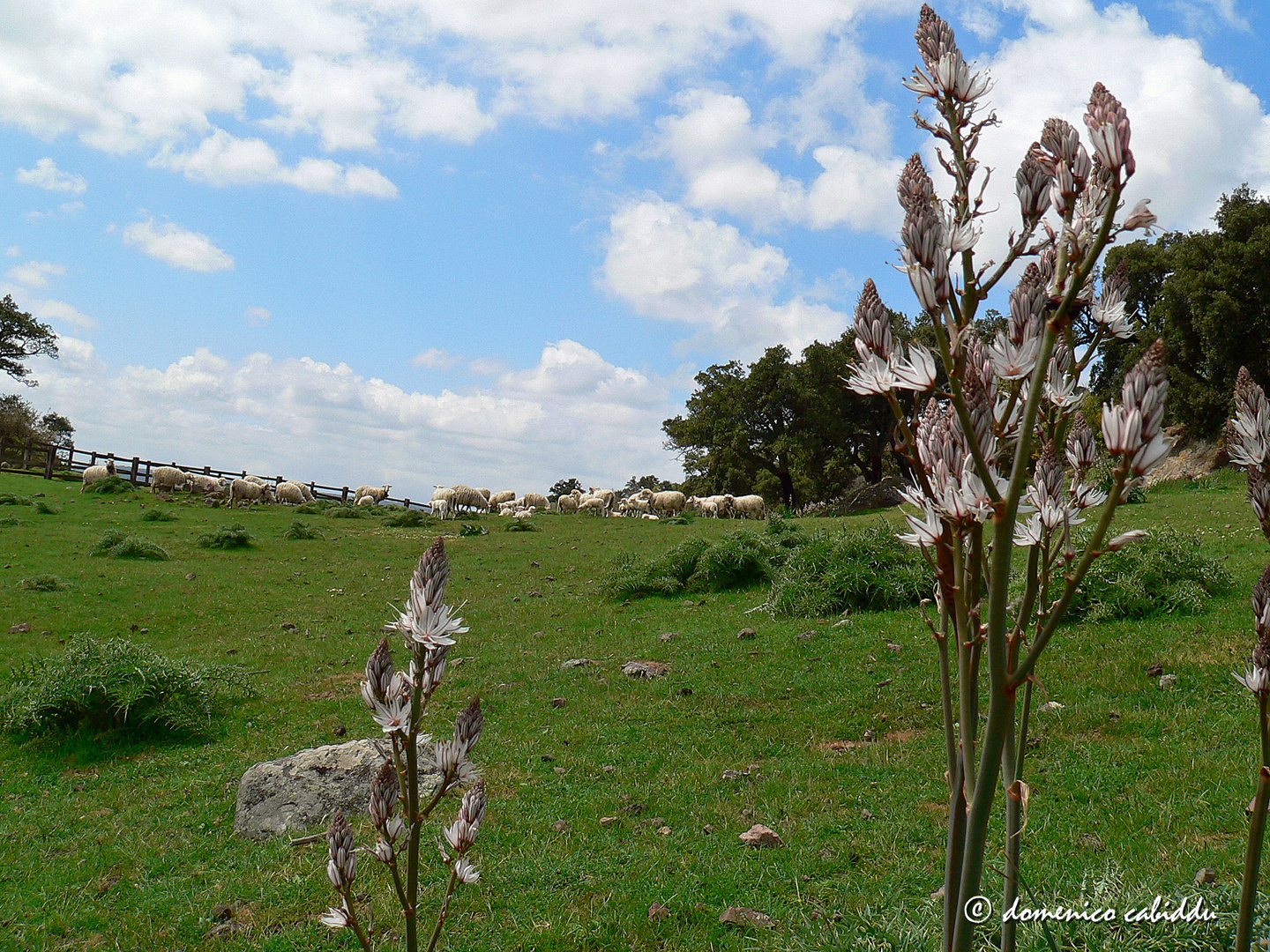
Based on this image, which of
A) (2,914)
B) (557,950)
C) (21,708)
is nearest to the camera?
(557,950)

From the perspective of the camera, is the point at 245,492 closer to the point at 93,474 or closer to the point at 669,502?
the point at 93,474

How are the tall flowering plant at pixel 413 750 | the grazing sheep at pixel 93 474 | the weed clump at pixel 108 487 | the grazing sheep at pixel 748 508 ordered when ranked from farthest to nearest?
the grazing sheep at pixel 748 508 → the grazing sheep at pixel 93 474 → the weed clump at pixel 108 487 → the tall flowering plant at pixel 413 750

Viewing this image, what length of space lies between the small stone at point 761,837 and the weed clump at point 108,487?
37.0 metres

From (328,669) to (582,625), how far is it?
4.14m

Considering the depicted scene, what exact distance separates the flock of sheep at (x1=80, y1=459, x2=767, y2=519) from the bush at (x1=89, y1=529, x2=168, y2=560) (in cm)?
1492

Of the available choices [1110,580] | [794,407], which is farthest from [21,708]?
[794,407]

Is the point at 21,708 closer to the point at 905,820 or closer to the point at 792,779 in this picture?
the point at 792,779

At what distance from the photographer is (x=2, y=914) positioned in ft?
17.9

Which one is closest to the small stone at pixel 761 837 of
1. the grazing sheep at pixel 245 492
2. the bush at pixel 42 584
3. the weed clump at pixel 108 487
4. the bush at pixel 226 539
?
the bush at pixel 42 584

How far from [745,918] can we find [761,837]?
1.07 meters

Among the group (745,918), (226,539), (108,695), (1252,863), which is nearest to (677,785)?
(745,918)

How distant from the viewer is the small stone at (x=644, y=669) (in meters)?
10.5

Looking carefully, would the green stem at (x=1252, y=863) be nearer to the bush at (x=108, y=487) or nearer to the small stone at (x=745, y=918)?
the small stone at (x=745, y=918)

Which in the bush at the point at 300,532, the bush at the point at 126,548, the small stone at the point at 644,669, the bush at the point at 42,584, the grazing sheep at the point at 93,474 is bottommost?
the bush at the point at 42,584
